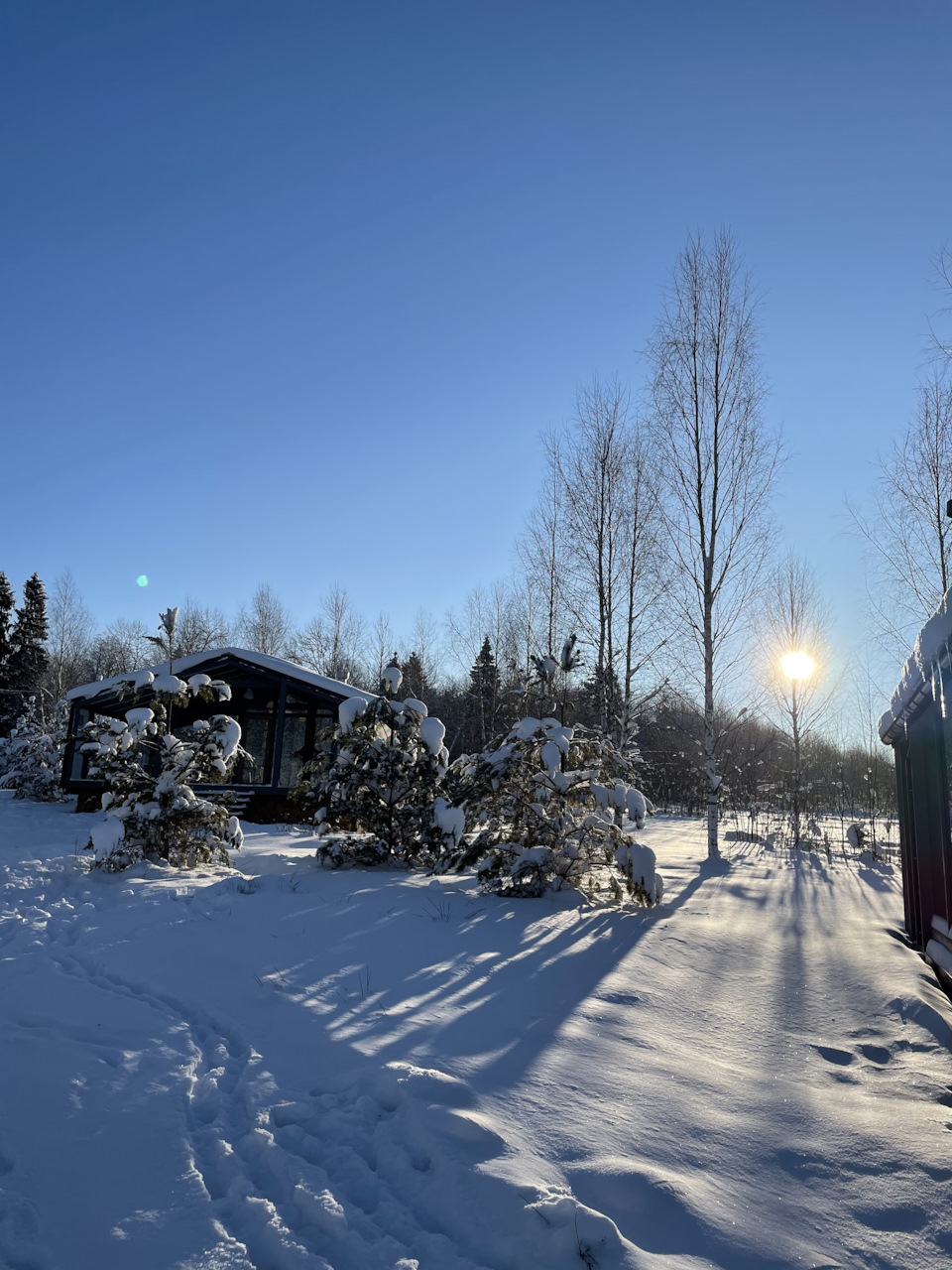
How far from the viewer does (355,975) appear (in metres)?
4.06

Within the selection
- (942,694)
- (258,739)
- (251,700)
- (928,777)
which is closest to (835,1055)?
(942,694)

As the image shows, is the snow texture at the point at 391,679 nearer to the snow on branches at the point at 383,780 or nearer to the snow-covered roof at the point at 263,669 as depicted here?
the snow on branches at the point at 383,780

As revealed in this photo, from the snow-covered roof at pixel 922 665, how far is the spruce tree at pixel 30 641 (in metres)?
31.3

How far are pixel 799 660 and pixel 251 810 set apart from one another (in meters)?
12.1

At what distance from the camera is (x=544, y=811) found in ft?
20.9

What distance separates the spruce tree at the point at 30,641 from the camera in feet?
97.9

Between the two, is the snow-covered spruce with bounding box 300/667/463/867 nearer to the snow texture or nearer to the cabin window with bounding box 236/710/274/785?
the snow texture

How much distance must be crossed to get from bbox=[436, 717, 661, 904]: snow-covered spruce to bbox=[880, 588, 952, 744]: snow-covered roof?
203cm

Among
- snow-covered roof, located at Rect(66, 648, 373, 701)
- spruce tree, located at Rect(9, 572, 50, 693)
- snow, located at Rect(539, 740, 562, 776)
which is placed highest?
spruce tree, located at Rect(9, 572, 50, 693)

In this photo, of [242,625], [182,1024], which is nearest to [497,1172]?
[182,1024]

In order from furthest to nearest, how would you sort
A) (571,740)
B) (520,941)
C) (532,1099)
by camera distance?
(571,740) < (520,941) < (532,1099)

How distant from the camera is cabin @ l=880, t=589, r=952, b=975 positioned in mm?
3731

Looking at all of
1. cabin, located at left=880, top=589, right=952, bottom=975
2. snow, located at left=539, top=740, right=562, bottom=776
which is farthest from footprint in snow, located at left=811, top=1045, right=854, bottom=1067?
snow, located at left=539, top=740, right=562, bottom=776

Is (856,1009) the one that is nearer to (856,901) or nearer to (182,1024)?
(182,1024)
